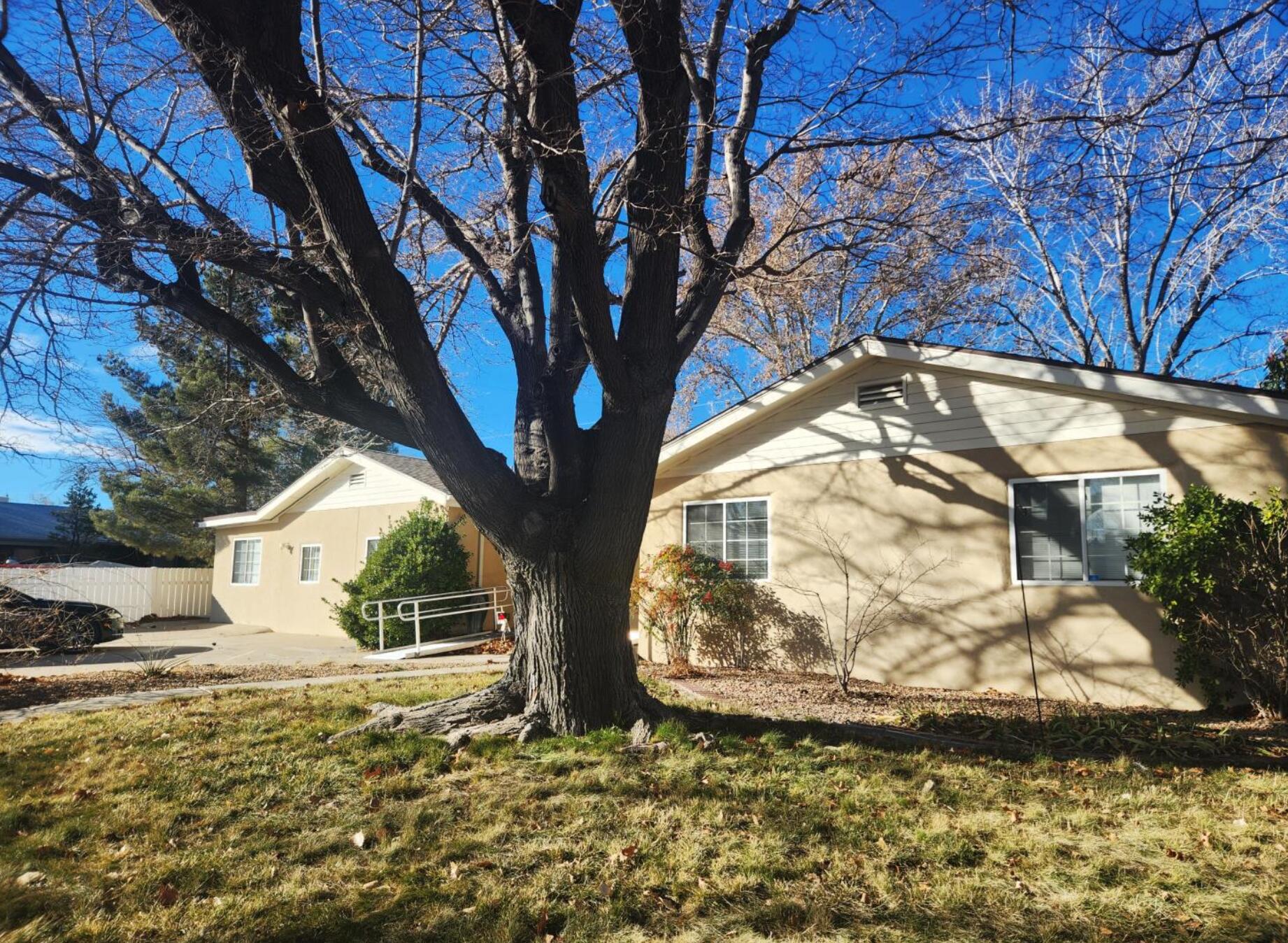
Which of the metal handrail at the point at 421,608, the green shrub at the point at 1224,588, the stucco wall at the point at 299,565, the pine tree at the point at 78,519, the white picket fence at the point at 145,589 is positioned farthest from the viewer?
the pine tree at the point at 78,519

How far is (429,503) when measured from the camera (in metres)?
15.1

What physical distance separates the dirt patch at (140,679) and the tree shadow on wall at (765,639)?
444cm

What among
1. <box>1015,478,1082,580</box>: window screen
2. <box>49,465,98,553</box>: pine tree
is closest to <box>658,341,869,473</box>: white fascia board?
<box>1015,478,1082,580</box>: window screen

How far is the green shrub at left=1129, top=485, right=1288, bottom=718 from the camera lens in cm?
653

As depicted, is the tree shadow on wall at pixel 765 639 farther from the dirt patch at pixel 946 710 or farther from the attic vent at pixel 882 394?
the attic vent at pixel 882 394

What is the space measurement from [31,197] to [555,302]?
4.05 m

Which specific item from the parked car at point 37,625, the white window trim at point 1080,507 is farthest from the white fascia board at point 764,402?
the parked car at point 37,625

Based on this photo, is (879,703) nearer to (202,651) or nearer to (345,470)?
(202,651)

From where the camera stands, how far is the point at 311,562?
19125 mm

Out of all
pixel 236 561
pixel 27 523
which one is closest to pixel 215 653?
pixel 236 561

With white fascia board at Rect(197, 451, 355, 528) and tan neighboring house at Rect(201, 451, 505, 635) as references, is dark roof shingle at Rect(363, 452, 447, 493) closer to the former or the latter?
tan neighboring house at Rect(201, 451, 505, 635)

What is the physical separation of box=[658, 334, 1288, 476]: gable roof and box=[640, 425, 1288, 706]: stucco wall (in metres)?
0.36

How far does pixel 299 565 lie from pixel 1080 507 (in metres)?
17.7

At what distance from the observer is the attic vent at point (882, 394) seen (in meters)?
9.68
